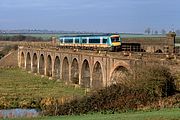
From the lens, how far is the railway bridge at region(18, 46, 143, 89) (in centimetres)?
4266

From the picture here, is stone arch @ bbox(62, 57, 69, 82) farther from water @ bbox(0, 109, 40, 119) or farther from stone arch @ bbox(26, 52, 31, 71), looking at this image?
water @ bbox(0, 109, 40, 119)

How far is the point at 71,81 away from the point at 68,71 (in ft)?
12.1

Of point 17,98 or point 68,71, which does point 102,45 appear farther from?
point 17,98

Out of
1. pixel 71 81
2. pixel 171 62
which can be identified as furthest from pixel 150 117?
pixel 71 81

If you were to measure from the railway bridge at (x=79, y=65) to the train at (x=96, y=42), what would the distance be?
116 inches

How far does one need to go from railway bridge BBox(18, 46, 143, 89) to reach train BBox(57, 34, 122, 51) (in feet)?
9.63

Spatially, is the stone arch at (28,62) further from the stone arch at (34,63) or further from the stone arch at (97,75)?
the stone arch at (97,75)

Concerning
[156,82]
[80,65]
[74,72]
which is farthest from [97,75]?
[156,82]

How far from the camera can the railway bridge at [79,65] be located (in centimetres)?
4266

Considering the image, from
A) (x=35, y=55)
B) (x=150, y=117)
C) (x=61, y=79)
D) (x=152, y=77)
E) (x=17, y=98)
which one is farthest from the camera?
(x=35, y=55)

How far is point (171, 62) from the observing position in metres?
30.1

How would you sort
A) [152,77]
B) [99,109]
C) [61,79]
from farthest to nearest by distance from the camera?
[61,79] → [152,77] → [99,109]

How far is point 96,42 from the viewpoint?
58.4 metres

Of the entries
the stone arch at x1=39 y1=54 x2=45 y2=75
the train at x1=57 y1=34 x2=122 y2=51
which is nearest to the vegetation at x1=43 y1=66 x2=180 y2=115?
the train at x1=57 y1=34 x2=122 y2=51
